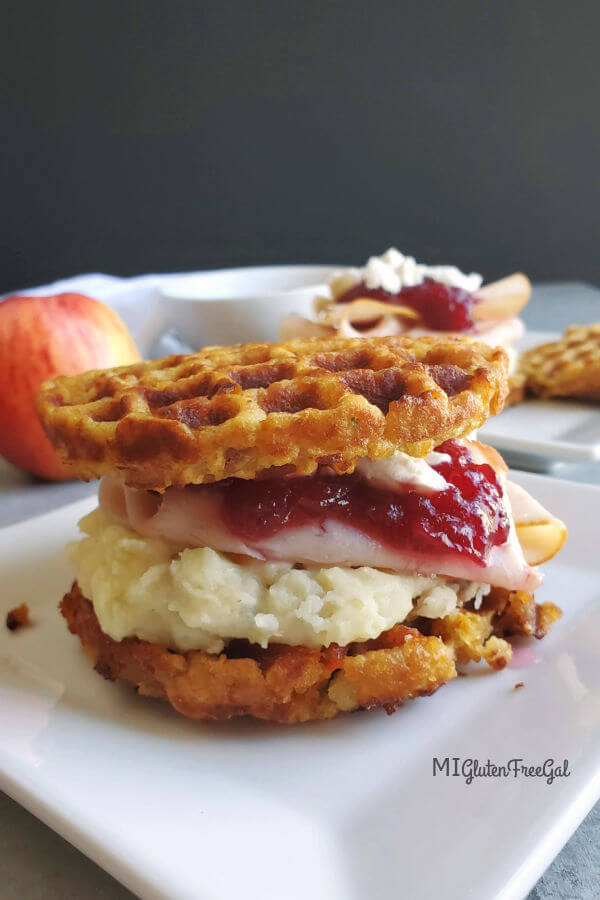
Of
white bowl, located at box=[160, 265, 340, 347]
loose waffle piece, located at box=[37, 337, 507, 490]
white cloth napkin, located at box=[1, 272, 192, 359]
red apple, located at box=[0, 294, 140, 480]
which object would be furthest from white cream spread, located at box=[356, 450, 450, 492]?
white cloth napkin, located at box=[1, 272, 192, 359]

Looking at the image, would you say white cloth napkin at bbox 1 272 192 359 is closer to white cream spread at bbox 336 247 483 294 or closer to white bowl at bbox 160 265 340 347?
white bowl at bbox 160 265 340 347

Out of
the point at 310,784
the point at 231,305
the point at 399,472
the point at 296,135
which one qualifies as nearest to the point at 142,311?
the point at 231,305

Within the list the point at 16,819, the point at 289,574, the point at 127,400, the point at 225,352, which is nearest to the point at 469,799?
the point at 289,574

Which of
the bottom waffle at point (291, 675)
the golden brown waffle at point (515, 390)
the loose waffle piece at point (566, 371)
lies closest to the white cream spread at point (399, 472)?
the bottom waffle at point (291, 675)

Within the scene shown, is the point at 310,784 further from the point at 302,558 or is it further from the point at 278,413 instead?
the point at 278,413

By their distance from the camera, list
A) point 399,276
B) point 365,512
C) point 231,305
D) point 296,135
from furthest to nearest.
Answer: point 296,135
point 231,305
point 399,276
point 365,512
